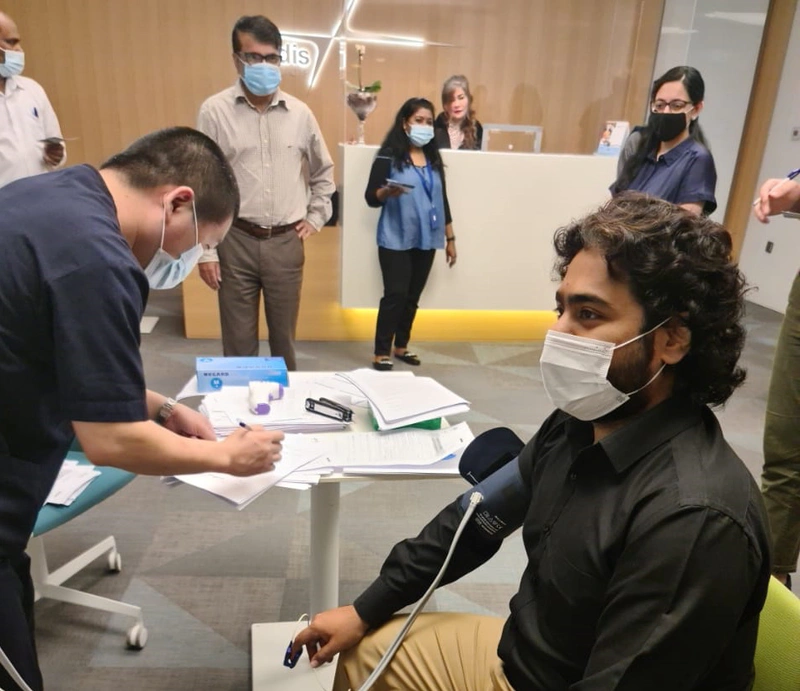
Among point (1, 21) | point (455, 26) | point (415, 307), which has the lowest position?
point (415, 307)

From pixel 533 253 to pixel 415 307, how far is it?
88 cm

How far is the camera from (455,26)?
198 inches

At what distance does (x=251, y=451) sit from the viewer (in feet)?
3.55

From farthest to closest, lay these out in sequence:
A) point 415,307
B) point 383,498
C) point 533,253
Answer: point 533,253 < point 415,307 < point 383,498

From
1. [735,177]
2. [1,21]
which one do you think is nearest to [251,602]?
[1,21]

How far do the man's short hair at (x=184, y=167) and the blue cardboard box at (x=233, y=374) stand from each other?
521mm

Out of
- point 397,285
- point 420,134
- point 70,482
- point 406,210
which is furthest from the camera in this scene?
point 397,285

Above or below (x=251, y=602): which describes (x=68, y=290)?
above

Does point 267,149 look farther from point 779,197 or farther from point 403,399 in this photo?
point 779,197

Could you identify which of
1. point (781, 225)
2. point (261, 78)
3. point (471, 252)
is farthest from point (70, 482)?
point (781, 225)

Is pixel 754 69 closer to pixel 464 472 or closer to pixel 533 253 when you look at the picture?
pixel 533 253

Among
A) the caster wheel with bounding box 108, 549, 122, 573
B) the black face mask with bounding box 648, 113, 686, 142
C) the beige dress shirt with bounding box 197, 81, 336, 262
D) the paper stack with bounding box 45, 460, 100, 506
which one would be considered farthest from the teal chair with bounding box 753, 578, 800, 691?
the beige dress shirt with bounding box 197, 81, 336, 262

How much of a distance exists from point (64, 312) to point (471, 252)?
10.7 feet

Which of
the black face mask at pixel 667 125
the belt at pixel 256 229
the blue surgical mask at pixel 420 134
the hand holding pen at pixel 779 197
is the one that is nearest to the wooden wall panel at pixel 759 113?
the black face mask at pixel 667 125
